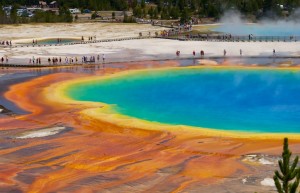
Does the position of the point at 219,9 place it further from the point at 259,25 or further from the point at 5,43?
the point at 5,43

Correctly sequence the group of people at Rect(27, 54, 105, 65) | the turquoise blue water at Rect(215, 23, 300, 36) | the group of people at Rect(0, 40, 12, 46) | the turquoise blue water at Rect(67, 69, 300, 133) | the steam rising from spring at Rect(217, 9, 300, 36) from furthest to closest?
the steam rising from spring at Rect(217, 9, 300, 36)
the turquoise blue water at Rect(215, 23, 300, 36)
the group of people at Rect(0, 40, 12, 46)
the group of people at Rect(27, 54, 105, 65)
the turquoise blue water at Rect(67, 69, 300, 133)

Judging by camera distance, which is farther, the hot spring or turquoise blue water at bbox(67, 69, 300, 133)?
the hot spring

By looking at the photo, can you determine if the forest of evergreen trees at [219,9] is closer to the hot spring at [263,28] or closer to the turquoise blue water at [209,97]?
the hot spring at [263,28]

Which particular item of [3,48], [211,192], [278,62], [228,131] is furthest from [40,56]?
[211,192]

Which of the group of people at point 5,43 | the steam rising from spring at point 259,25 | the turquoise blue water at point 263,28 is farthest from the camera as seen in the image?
the steam rising from spring at point 259,25

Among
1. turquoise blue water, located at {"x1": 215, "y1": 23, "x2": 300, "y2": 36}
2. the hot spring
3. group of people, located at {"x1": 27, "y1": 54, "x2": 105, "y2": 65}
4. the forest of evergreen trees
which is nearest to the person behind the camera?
group of people, located at {"x1": 27, "y1": 54, "x2": 105, "y2": 65}

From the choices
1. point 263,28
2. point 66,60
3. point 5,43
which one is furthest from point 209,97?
point 263,28

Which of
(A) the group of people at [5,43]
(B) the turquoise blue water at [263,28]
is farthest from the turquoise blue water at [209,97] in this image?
(B) the turquoise blue water at [263,28]

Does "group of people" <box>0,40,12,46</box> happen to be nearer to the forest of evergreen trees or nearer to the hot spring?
the forest of evergreen trees

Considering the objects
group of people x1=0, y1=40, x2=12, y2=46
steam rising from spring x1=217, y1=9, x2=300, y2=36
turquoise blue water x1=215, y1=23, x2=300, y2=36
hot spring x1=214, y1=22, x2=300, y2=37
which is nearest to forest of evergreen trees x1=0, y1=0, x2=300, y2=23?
steam rising from spring x1=217, y1=9, x2=300, y2=36
